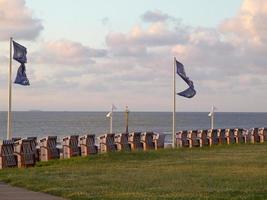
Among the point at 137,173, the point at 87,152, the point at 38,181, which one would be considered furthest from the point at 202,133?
the point at 38,181

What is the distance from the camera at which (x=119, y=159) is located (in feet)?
79.0

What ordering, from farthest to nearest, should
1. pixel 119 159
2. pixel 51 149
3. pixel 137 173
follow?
pixel 51 149 → pixel 119 159 → pixel 137 173

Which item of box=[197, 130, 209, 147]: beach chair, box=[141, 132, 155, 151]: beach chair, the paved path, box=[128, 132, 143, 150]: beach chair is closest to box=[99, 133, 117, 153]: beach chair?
box=[128, 132, 143, 150]: beach chair

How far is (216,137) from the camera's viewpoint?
126 feet

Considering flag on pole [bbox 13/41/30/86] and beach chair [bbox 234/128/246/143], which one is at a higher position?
flag on pole [bbox 13/41/30/86]

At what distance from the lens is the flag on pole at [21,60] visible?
94.0 ft

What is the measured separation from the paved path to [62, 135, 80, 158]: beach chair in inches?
420

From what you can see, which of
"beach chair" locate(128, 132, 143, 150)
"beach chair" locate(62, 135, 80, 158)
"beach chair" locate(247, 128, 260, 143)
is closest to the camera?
"beach chair" locate(62, 135, 80, 158)

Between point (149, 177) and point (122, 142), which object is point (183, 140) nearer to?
point (122, 142)

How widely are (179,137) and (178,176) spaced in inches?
738

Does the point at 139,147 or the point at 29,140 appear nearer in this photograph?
the point at 29,140

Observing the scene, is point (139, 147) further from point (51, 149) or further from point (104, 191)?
point (104, 191)

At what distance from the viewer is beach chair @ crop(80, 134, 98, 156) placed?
28.0 meters

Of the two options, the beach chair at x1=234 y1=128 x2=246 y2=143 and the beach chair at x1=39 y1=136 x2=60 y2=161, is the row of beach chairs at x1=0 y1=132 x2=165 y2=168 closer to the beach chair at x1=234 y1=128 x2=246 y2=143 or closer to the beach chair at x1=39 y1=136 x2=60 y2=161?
the beach chair at x1=39 y1=136 x2=60 y2=161
